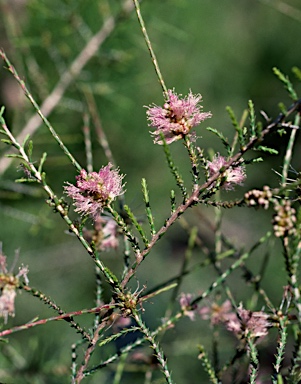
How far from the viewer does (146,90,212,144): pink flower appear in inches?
14.7

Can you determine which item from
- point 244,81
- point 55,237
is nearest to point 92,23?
point 55,237

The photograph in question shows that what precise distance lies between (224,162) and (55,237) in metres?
1.84

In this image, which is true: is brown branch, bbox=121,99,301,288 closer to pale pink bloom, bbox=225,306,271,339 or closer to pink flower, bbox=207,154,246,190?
pink flower, bbox=207,154,246,190

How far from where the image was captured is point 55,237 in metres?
2.12

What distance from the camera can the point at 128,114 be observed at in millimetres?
1784

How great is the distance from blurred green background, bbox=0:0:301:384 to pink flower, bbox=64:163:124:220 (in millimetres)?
163

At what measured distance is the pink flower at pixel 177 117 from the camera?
37 centimetres

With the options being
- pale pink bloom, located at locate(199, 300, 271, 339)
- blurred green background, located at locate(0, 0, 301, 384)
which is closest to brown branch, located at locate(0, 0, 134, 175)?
blurred green background, located at locate(0, 0, 301, 384)

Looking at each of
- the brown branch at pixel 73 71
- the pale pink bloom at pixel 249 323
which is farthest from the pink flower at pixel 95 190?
the brown branch at pixel 73 71

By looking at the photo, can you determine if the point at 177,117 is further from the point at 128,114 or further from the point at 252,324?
the point at 128,114

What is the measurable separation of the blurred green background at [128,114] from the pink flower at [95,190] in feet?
0.53

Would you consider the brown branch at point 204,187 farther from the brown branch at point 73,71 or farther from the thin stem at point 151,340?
the brown branch at point 73,71

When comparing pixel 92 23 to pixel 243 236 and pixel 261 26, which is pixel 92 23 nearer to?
pixel 243 236

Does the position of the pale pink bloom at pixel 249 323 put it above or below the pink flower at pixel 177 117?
below
